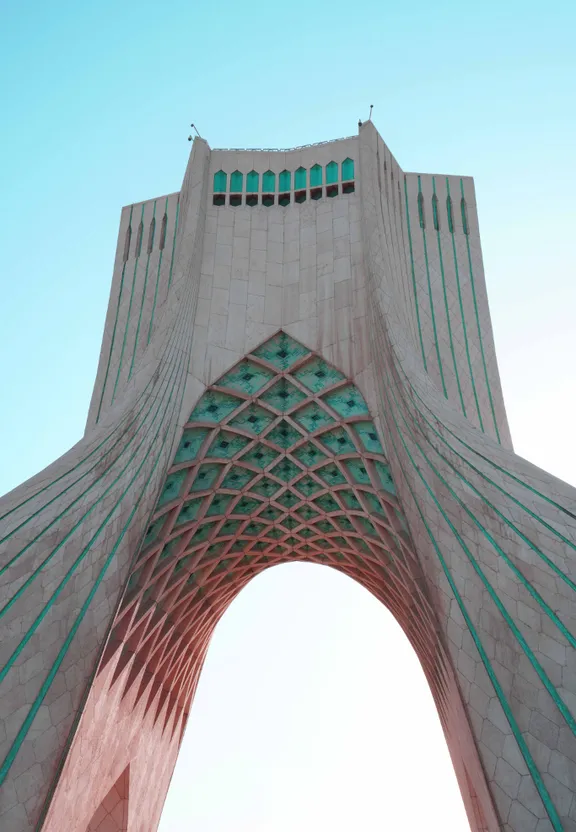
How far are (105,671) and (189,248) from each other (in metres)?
9.38

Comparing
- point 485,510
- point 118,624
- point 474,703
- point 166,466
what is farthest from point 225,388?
point 474,703

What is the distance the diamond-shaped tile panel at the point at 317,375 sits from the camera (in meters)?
16.8

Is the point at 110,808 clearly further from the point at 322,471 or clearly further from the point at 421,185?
the point at 421,185

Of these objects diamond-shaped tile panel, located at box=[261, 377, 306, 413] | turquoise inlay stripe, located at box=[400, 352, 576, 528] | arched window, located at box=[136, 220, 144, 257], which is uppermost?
arched window, located at box=[136, 220, 144, 257]

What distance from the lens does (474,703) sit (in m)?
10.5

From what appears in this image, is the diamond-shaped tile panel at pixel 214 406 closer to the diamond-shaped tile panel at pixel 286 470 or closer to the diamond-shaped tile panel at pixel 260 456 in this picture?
the diamond-shaped tile panel at pixel 260 456

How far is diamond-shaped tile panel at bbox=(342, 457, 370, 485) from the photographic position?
16703 millimetres

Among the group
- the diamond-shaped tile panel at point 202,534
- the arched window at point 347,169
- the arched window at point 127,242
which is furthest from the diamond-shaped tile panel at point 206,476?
the arched window at point 127,242

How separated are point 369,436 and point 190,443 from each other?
12.8 feet

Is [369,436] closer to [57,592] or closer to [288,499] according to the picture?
[288,499]

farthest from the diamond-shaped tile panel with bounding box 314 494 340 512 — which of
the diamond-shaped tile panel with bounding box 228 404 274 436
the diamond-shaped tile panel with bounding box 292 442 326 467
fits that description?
the diamond-shaped tile panel with bounding box 228 404 274 436

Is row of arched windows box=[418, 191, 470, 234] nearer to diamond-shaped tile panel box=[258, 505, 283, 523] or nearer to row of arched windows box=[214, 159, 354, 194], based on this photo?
row of arched windows box=[214, 159, 354, 194]

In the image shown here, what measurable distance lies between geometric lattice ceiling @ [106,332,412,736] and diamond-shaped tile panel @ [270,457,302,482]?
0.02 m

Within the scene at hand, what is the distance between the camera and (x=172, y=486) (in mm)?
16234
